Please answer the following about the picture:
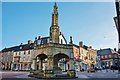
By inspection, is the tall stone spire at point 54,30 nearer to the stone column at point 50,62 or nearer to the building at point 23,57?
the stone column at point 50,62

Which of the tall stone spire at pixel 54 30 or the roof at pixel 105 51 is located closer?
the tall stone spire at pixel 54 30

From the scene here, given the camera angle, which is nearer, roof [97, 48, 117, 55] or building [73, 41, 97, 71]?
building [73, 41, 97, 71]

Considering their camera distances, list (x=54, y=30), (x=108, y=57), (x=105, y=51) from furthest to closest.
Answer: (x=105, y=51) → (x=108, y=57) → (x=54, y=30)

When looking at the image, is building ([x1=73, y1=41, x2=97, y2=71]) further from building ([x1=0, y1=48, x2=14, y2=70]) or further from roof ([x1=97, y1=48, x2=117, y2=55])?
building ([x1=0, y1=48, x2=14, y2=70])

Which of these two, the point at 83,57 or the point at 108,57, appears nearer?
the point at 83,57

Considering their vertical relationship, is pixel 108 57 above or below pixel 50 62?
above

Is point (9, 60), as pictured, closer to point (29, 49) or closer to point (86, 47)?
point (29, 49)

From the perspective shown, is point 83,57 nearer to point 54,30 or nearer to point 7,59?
point 7,59

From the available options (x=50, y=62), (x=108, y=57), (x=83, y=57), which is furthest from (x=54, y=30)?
(x=108, y=57)

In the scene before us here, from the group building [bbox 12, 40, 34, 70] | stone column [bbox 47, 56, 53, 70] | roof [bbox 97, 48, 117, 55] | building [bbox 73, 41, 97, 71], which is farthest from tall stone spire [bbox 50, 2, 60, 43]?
roof [bbox 97, 48, 117, 55]

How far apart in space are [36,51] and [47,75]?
13.8 feet

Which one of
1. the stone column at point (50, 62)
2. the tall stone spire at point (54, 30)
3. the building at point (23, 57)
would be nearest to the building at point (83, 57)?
the building at point (23, 57)

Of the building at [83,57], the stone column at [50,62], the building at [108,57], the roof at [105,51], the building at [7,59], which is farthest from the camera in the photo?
the roof at [105,51]

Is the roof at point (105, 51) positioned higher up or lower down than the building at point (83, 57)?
higher up
